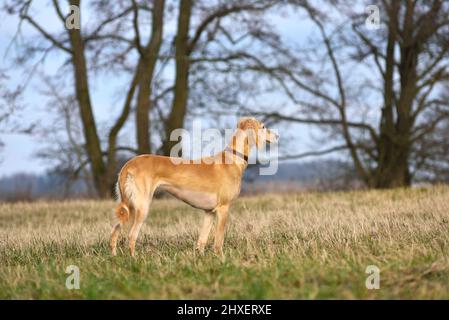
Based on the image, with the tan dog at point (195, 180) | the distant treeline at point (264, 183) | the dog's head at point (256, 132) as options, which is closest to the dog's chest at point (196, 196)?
the tan dog at point (195, 180)

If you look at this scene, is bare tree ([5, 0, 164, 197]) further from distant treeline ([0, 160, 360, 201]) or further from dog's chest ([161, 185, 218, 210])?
dog's chest ([161, 185, 218, 210])

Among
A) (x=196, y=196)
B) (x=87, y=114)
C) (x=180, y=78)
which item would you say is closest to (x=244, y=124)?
(x=196, y=196)

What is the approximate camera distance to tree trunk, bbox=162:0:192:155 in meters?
21.3

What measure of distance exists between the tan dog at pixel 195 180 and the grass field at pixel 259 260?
449 millimetres

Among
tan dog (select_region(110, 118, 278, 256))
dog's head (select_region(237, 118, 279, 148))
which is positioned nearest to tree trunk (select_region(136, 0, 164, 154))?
tan dog (select_region(110, 118, 278, 256))

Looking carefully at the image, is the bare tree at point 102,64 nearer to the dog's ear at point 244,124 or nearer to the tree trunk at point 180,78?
the tree trunk at point 180,78

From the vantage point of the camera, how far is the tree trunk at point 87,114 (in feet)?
69.6

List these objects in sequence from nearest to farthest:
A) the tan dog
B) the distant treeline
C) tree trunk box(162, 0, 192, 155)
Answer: the tan dog → tree trunk box(162, 0, 192, 155) → the distant treeline

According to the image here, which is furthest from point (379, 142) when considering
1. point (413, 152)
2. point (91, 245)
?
point (91, 245)

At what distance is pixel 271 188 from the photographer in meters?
26.2

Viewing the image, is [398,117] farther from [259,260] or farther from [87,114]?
[259,260]

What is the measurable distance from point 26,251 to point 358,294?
5072 mm

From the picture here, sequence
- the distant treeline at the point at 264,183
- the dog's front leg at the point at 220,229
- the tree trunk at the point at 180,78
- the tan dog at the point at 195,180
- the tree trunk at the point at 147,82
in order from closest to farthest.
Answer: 1. the tan dog at the point at 195,180
2. the dog's front leg at the point at 220,229
3. the tree trunk at the point at 147,82
4. the tree trunk at the point at 180,78
5. the distant treeline at the point at 264,183
